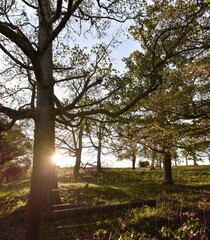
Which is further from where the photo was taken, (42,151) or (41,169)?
(42,151)

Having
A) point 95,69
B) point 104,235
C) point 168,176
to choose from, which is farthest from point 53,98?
point 168,176

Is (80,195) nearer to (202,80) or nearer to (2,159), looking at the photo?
(2,159)

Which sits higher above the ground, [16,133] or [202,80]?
[202,80]

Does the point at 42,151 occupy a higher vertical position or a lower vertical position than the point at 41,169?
higher

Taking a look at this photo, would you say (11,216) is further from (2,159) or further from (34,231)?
(2,159)

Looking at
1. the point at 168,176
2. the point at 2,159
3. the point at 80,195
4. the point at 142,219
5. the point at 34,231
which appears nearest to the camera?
the point at 34,231

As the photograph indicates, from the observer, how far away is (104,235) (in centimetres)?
499

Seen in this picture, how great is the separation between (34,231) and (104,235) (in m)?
2.10

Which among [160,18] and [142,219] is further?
[160,18]

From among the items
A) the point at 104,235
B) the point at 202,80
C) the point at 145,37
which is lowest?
the point at 104,235

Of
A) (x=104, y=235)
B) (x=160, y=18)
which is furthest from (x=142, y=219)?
(x=160, y=18)

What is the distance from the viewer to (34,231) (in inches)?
195

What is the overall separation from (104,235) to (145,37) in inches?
338

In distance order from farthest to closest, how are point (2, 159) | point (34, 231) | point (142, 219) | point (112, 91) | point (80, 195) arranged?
point (2, 159) < point (80, 195) < point (112, 91) < point (142, 219) < point (34, 231)
